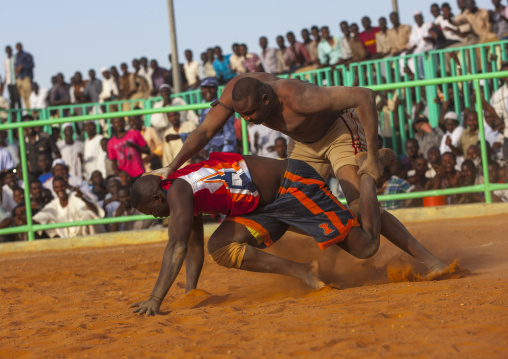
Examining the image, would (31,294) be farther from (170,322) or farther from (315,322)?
(315,322)

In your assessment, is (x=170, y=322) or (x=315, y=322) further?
(x=170, y=322)

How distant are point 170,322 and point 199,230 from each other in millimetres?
1095

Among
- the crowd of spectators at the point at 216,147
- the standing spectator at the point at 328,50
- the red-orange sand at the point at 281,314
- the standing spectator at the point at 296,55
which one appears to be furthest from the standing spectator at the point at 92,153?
the standing spectator at the point at 328,50

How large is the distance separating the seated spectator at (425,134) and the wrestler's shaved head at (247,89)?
18.6ft

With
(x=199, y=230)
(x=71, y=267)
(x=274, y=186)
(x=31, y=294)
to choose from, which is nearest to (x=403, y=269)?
(x=274, y=186)

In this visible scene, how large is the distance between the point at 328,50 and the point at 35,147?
5.93 m

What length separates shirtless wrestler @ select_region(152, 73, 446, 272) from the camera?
5.04m

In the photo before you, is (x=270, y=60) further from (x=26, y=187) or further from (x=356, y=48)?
(x=26, y=187)

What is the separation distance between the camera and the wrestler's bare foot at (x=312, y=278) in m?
5.07

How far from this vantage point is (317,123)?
5.39 meters

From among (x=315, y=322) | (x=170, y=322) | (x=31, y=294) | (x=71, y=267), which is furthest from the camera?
(x=71, y=267)

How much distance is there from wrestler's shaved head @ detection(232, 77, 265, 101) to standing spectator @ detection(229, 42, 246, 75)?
9.58m

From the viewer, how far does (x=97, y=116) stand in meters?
9.72

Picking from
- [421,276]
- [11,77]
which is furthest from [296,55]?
[421,276]
